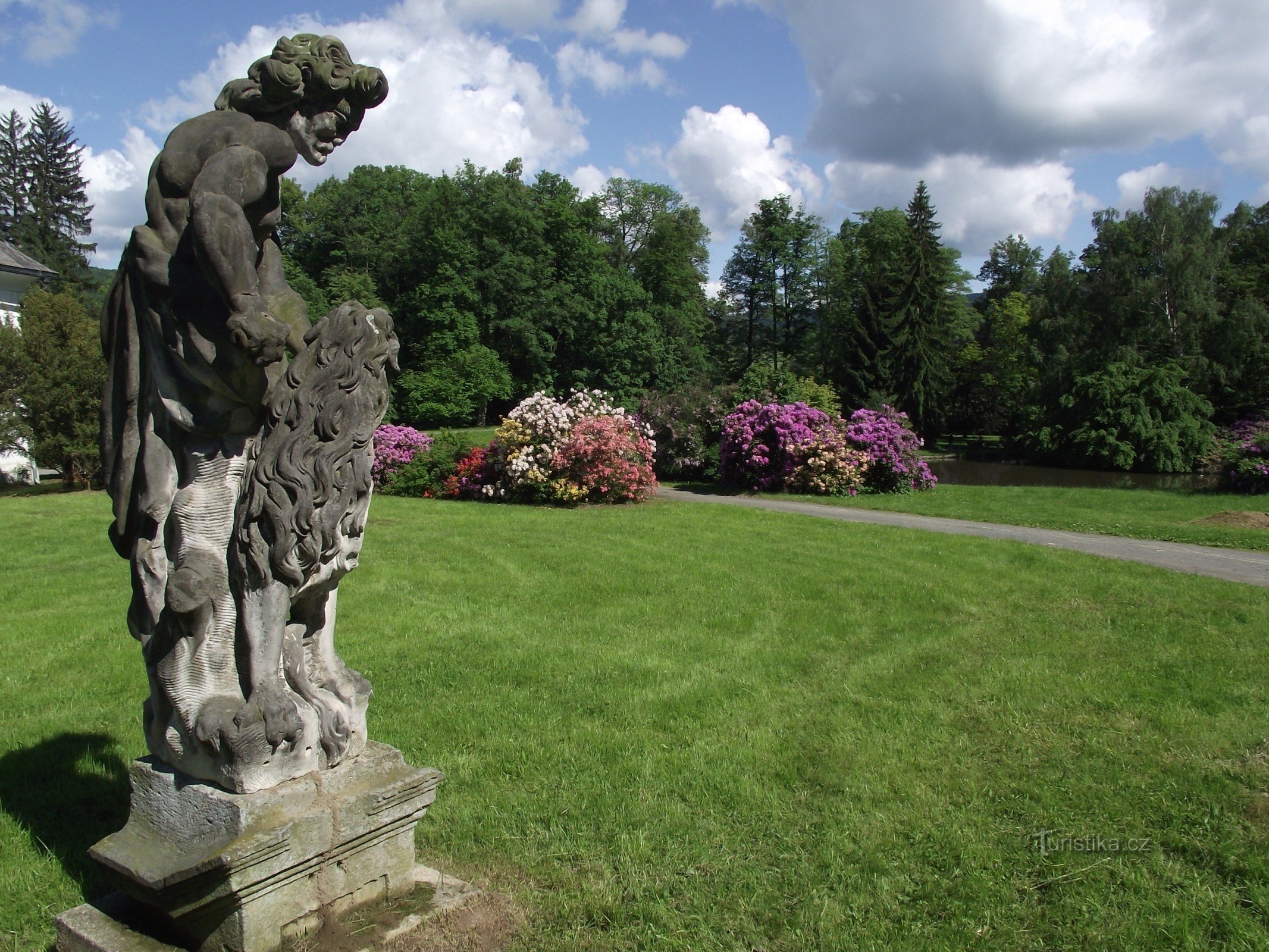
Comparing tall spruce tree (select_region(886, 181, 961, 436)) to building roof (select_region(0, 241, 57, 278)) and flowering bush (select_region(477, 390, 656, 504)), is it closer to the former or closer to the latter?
flowering bush (select_region(477, 390, 656, 504))

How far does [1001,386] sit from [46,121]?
54.5 m

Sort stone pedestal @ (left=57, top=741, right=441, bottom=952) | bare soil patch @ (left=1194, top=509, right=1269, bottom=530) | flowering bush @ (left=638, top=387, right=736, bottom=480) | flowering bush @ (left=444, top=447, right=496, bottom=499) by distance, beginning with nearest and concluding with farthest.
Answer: stone pedestal @ (left=57, top=741, right=441, bottom=952)
bare soil patch @ (left=1194, top=509, right=1269, bottom=530)
flowering bush @ (left=444, top=447, right=496, bottom=499)
flowering bush @ (left=638, top=387, right=736, bottom=480)

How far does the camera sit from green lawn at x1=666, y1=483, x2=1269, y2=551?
12.2 meters

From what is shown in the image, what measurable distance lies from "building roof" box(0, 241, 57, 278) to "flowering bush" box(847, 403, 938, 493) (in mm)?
26123

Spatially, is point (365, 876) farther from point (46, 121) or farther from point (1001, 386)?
point (46, 121)

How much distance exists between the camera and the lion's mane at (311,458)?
252 centimetres

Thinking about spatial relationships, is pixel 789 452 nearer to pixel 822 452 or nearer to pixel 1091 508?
pixel 822 452

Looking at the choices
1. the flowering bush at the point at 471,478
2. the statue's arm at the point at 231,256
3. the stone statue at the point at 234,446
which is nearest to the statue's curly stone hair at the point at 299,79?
the stone statue at the point at 234,446

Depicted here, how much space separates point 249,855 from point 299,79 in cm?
240

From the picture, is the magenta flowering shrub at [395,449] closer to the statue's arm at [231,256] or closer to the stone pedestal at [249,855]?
the stone pedestal at [249,855]

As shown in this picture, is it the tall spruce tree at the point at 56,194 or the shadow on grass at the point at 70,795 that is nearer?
the shadow on grass at the point at 70,795

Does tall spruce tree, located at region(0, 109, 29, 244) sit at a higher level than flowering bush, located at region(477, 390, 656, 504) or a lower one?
higher

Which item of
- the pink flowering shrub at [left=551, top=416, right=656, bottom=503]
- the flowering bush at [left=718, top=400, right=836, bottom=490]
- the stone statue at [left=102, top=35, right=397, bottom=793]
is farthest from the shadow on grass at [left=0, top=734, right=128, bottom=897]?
the flowering bush at [left=718, top=400, right=836, bottom=490]

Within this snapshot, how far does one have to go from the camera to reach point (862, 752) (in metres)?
4.54
